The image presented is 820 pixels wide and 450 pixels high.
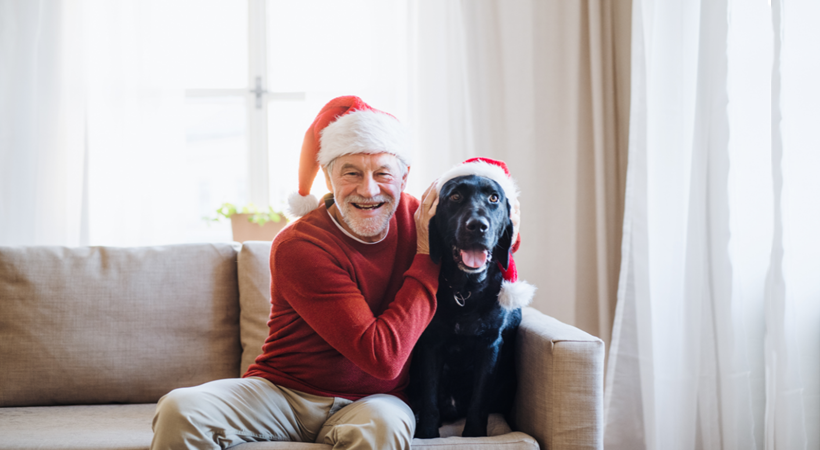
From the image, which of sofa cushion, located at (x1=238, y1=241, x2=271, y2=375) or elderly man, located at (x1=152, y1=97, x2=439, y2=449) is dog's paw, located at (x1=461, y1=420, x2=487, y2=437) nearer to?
elderly man, located at (x1=152, y1=97, x2=439, y2=449)

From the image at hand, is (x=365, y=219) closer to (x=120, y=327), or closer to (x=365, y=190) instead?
(x=365, y=190)

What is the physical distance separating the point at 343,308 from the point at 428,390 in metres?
0.31

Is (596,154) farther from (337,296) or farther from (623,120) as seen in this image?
(337,296)

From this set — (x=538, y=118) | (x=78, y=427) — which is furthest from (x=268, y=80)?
(x=78, y=427)

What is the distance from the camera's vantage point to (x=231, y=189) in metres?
2.78

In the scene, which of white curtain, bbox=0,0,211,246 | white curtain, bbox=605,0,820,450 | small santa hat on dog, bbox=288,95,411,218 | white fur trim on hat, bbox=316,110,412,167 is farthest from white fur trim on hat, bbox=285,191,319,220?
white curtain, bbox=0,0,211,246

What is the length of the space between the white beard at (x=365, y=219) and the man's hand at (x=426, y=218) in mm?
86

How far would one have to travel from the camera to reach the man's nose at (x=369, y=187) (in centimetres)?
122

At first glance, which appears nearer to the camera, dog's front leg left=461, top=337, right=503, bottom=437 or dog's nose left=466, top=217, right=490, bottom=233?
dog's nose left=466, top=217, right=490, bottom=233

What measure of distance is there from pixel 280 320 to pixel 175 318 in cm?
56

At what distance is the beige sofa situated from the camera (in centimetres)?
157

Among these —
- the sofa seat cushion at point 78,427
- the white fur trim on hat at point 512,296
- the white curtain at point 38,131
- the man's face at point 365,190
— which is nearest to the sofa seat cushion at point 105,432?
the sofa seat cushion at point 78,427

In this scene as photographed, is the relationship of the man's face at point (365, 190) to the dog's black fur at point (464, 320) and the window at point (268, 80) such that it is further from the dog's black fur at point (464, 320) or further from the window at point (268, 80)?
the window at point (268, 80)

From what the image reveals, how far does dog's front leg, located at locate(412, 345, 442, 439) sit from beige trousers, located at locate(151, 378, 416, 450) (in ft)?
0.13
